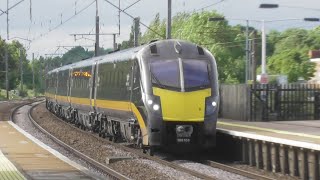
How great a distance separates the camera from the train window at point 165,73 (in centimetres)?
1683

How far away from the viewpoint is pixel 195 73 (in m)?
17.2

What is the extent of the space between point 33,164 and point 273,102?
13.9m

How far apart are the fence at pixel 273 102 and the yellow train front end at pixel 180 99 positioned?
359 inches

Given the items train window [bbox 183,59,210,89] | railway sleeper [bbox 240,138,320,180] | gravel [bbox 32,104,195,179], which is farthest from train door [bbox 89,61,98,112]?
railway sleeper [bbox 240,138,320,180]

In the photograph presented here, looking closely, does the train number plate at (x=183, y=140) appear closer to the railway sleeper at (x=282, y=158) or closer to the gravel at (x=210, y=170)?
the gravel at (x=210, y=170)

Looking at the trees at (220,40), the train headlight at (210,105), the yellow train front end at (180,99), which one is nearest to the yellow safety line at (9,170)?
the yellow train front end at (180,99)

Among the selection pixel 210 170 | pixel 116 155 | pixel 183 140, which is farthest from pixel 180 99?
pixel 116 155

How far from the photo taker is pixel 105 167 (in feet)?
50.4

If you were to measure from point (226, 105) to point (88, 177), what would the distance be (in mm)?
16433

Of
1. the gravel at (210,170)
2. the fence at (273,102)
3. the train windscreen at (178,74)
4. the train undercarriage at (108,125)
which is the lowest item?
the gravel at (210,170)

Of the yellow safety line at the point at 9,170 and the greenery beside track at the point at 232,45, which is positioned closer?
the yellow safety line at the point at 9,170

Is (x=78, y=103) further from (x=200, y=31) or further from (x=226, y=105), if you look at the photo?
(x=200, y=31)

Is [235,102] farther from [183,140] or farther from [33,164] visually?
[33,164]

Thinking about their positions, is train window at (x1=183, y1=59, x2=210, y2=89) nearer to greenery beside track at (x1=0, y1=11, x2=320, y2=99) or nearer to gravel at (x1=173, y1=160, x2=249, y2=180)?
gravel at (x1=173, y1=160, x2=249, y2=180)
